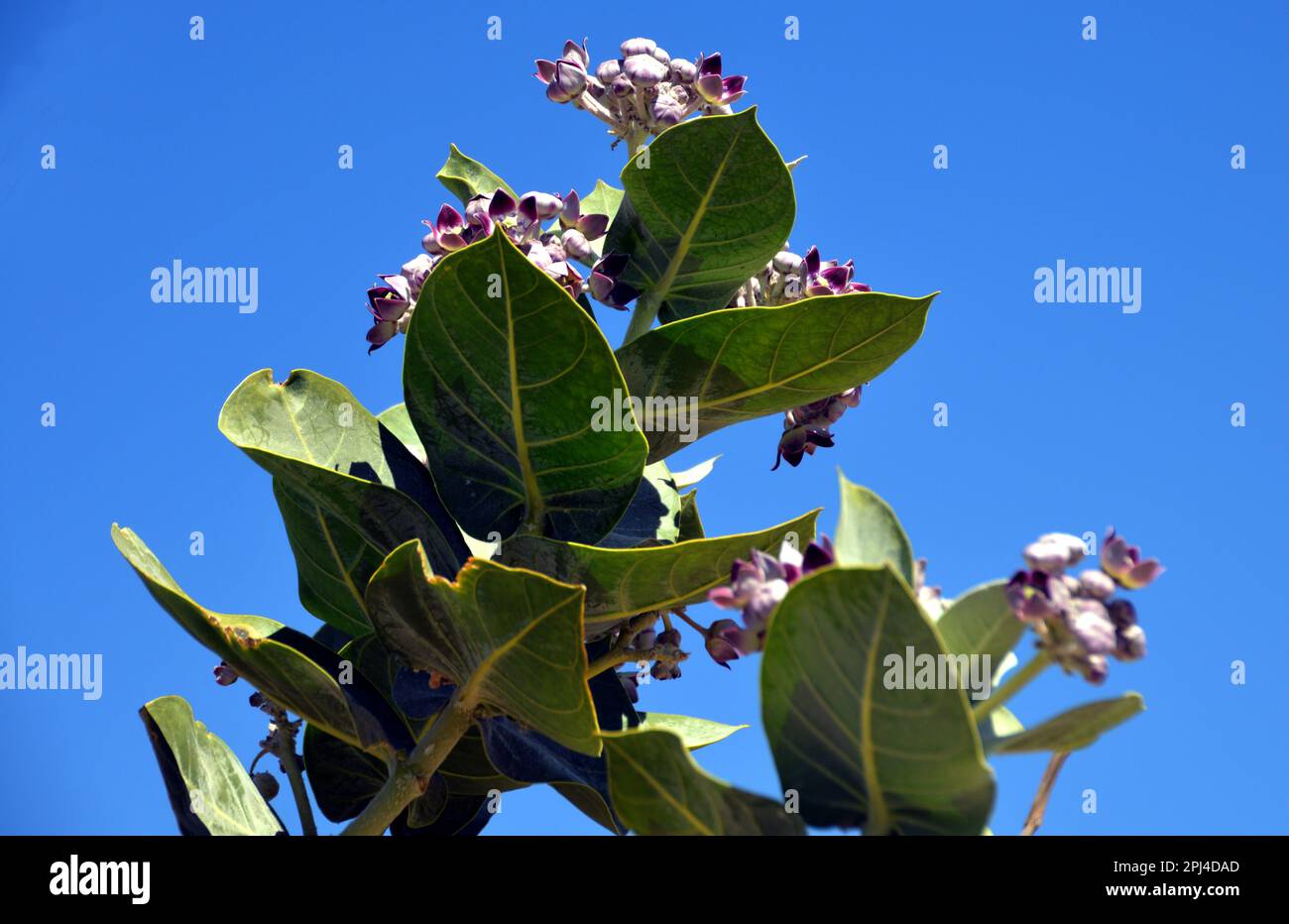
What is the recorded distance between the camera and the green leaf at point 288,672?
2580mm

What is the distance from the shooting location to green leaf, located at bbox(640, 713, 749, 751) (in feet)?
10.6

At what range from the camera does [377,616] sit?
8.45ft

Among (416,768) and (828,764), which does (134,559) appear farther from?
(828,764)

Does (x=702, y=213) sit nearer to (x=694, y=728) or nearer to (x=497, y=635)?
(x=497, y=635)

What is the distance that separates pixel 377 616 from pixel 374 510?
0.84ft

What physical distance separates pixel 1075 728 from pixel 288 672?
1.70 metres

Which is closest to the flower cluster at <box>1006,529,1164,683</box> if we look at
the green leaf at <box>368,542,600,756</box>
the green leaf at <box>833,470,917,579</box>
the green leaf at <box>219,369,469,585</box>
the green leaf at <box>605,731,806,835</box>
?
the green leaf at <box>833,470,917,579</box>

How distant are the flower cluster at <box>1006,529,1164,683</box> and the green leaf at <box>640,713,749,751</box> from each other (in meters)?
1.68

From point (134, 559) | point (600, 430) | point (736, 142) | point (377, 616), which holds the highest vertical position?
point (736, 142)

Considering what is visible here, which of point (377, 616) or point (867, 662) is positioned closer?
point (867, 662)

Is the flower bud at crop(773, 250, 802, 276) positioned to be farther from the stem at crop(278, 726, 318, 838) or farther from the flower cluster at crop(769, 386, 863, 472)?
the stem at crop(278, 726, 318, 838)

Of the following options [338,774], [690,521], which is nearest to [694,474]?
[690,521]
